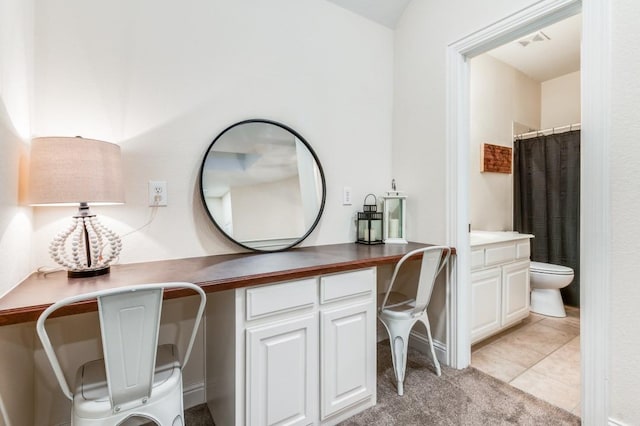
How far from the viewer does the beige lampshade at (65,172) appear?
3.48 ft

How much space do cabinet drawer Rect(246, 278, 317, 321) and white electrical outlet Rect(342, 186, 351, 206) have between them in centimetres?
89

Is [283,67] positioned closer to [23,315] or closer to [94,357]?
[23,315]

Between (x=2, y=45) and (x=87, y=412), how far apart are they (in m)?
1.19

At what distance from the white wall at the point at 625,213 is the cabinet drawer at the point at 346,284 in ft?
3.43

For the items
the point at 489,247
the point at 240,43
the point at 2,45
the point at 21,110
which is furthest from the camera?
the point at 489,247

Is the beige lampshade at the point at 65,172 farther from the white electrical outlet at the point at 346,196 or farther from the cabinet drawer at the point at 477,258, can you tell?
the cabinet drawer at the point at 477,258

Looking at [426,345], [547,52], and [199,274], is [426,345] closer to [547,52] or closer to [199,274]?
[199,274]

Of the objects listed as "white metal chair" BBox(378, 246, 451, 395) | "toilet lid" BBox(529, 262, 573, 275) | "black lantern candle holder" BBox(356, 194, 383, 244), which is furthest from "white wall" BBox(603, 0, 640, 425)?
"toilet lid" BBox(529, 262, 573, 275)

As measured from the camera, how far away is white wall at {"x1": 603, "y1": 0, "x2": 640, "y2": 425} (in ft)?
4.03

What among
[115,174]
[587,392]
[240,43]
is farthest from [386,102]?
[587,392]

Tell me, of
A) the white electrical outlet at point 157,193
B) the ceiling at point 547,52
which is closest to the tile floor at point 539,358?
the white electrical outlet at point 157,193

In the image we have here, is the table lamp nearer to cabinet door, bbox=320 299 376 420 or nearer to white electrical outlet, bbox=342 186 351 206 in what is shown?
cabinet door, bbox=320 299 376 420

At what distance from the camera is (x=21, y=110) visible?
1122 millimetres

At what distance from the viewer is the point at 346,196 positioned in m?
2.14
